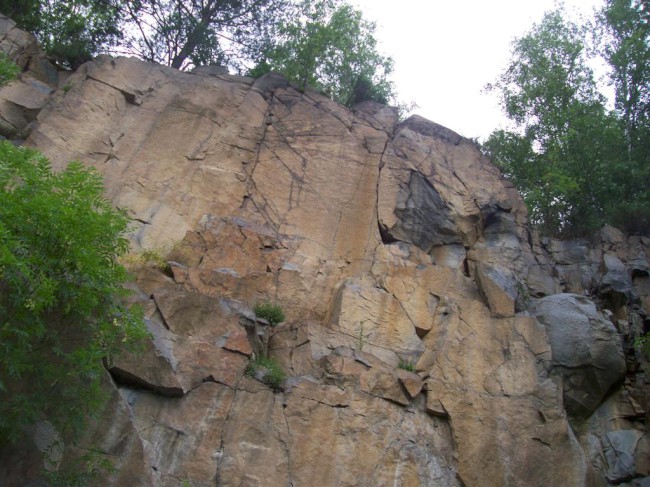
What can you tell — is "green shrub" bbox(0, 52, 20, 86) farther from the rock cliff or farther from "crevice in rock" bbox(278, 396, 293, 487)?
"crevice in rock" bbox(278, 396, 293, 487)

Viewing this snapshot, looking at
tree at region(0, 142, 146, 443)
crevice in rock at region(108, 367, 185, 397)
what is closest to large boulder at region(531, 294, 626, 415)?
crevice in rock at region(108, 367, 185, 397)

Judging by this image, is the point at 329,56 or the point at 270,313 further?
the point at 329,56

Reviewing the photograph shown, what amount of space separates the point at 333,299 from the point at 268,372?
10.2 ft

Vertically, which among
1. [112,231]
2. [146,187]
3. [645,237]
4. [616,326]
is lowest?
[112,231]

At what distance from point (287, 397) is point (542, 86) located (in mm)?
18103

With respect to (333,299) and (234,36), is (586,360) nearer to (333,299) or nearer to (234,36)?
(333,299)

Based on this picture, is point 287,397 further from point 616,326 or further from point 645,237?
point 645,237

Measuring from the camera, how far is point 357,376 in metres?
12.2

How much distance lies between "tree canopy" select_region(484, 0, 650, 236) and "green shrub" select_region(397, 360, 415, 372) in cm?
998

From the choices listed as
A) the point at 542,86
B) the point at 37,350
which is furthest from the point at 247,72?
the point at 37,350

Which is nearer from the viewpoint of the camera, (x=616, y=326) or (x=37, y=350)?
(x=37, y=350)

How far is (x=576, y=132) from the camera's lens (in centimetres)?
2147

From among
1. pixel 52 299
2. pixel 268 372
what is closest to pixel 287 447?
pixel 268 372

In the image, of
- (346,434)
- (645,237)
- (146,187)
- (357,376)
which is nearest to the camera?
(346,434)
